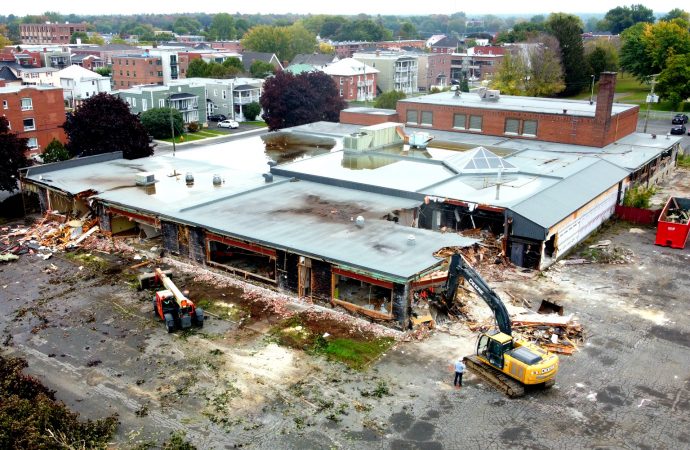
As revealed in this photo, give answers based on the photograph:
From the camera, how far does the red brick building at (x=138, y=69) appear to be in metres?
107

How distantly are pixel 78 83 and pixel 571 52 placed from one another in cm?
7403

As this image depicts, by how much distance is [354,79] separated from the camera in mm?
108062

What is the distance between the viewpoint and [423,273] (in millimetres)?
25562

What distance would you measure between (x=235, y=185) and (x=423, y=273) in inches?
689

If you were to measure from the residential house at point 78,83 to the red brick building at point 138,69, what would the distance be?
15.8 m

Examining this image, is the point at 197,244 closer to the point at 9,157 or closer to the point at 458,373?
the point at 458,373

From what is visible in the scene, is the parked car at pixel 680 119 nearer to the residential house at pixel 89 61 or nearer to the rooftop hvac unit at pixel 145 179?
the rooftop hvac unit at pixel 145 179

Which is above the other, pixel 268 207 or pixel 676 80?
pixel 676 80

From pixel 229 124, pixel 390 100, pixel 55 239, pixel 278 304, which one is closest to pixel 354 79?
pixel 390 100

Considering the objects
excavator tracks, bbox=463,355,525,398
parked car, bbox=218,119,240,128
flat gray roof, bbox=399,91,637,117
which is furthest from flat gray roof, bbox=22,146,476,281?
parked car, bbox=218,119,240,128

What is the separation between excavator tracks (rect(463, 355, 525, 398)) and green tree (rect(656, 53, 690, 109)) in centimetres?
7455

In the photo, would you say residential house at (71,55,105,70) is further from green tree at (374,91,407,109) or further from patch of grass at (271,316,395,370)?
patch of grass at (271,316,395,370)

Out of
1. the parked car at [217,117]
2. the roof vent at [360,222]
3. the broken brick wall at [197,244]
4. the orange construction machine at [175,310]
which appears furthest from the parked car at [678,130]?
the orange construction machine at [175,310]

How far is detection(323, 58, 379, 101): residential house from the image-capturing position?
10688cm
